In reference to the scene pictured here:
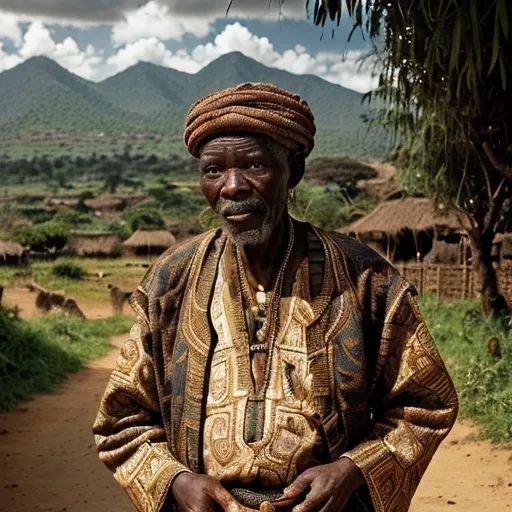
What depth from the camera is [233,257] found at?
6.84 ft

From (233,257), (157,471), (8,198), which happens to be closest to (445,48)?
(233,257)

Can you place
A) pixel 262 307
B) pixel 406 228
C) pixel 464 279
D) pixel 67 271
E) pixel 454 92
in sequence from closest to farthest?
pixel 262 307, pixel 454 92, pixel 464 279, pixel 406 228, pixel 67 271

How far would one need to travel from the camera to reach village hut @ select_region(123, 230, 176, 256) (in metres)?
36.7

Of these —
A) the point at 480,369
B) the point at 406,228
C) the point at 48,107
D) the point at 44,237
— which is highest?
the point at 48,107

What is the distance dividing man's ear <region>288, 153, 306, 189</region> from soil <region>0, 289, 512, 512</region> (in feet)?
14.0

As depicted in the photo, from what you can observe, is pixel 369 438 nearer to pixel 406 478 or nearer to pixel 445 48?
pixel 406 478

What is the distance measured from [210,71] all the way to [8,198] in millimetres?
93866

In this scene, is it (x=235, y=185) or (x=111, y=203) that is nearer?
(x=235, y=185)

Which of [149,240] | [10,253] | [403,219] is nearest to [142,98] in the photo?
[149,240]

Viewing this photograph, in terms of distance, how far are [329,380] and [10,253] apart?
29.9 metres

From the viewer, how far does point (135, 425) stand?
2025 millimetres

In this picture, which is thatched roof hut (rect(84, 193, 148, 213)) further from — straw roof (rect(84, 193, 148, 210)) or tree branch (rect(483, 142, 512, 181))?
tree branch (rect(483, 142, 512, 181))

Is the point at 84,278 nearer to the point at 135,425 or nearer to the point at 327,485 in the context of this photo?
the point at 135,425

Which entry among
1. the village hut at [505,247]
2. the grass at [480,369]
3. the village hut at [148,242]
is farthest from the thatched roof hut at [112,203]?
the grass at [480,369]
